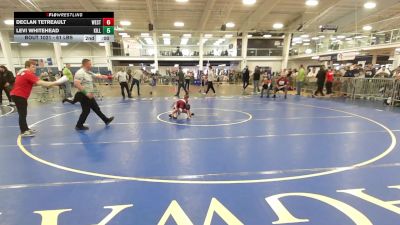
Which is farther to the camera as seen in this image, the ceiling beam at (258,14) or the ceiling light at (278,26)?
the ceiling light at (278,26)

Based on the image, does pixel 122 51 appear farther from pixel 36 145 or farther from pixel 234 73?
pixel 36 145

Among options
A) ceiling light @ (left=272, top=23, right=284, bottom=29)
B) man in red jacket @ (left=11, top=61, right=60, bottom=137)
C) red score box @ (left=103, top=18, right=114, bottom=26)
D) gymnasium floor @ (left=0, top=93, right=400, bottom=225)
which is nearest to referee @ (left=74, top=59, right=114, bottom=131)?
gymnasium floor @ (left=0, top=93, right=400, bottom=225)

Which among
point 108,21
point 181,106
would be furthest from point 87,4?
point 181,106

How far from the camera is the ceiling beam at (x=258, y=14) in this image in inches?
809

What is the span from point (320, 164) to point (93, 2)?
70.6 feet

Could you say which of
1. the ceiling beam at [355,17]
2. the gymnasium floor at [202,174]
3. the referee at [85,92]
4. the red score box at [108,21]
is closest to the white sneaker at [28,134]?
the gymnasium floor at [202,174]

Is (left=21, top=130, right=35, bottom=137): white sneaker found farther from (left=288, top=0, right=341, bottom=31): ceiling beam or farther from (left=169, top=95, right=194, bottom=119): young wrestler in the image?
(left=288, top=0, right=341, bottom=31): ceiling beam

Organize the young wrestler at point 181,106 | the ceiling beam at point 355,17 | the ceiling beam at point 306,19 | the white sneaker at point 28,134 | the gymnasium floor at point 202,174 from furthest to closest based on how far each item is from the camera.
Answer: the ceiling beam at point 306,19 → the ceiling beam at point 355,17 → the young wrestler at point 181,106 → the white sneaker at point 28,134 → the gymnasium floor at point 202,174

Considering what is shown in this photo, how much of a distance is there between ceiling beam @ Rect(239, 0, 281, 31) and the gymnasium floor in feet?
51.8

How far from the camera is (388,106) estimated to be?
10.8m
